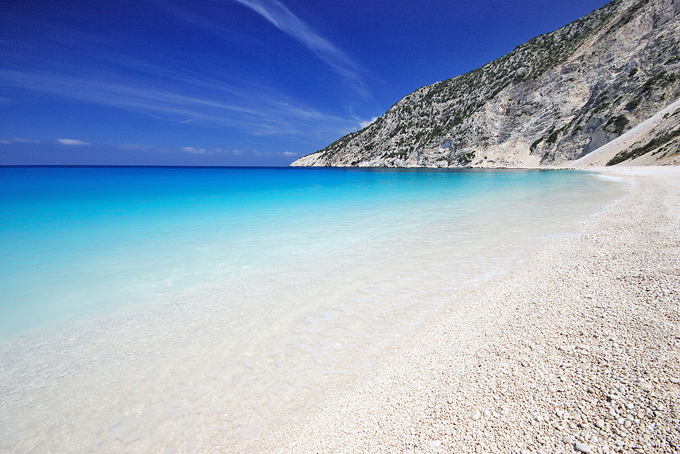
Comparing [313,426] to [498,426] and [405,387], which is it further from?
[498,426]

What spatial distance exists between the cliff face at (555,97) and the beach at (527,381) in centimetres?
7063

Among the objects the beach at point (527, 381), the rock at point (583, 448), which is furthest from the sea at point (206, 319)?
the rock at point (583, 448)

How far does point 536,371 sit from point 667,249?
5.74 meters

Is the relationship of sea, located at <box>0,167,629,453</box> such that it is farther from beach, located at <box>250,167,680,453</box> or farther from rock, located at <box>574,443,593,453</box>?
rock, located at <box>574,443,593,453</box>

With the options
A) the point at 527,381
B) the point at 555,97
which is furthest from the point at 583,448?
the point at 555,97

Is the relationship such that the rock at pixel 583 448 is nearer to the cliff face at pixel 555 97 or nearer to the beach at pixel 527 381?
the beach at pixel 527 381

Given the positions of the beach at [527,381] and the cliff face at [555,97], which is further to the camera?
the cliff face at [555,97]

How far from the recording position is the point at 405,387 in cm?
333

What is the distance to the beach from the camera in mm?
2340

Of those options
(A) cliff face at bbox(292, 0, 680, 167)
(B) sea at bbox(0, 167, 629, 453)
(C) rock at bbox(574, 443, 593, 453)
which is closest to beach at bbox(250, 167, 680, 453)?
(C) rock at bbox(574, 443, 593, 453)

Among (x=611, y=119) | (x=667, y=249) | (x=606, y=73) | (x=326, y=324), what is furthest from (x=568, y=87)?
(x=326, y=324)

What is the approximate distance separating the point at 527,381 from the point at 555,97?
98552 millimetres

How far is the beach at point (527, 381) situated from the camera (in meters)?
2.34

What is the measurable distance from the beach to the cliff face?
7063cm
